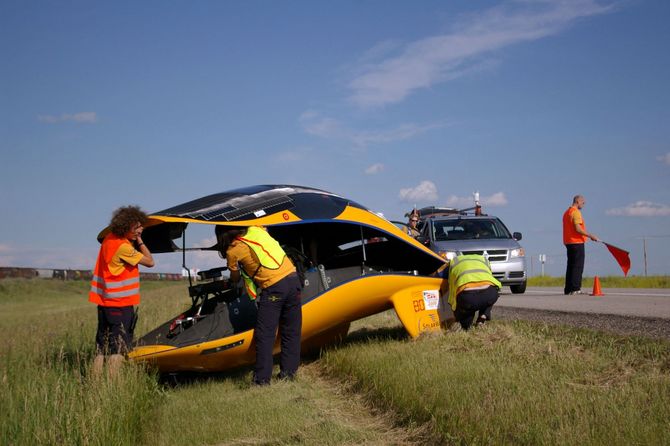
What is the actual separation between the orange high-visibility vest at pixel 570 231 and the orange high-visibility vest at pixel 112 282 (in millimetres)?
10981

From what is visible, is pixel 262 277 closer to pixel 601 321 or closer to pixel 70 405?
pixel 70 405

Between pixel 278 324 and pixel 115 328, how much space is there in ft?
5.96

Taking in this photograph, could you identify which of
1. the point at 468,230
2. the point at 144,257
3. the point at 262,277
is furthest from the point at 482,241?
the point at 144,257

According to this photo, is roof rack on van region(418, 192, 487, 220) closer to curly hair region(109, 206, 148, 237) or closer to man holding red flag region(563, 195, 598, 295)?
man holding red flag region(563, 195, 598, 295)

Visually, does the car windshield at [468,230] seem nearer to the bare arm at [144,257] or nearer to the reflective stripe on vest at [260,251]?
the reflective stripe on vest at [260,251]

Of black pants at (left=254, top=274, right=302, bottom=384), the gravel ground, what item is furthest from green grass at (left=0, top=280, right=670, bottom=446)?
the gravel ground

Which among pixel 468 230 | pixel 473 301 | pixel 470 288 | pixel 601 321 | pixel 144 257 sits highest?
pixel 468 230

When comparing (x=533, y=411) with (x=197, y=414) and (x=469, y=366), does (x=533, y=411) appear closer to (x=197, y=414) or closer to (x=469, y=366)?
(x=469, y=366)

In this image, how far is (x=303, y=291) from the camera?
9977mm

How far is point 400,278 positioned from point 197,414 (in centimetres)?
361

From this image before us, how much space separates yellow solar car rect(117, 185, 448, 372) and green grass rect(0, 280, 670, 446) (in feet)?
1.45

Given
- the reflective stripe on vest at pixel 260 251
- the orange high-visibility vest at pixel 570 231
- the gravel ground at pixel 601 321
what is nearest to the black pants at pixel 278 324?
the reflective stripe on vest at pixel 260 251

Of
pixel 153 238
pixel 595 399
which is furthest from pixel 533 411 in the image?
pixel 153 238

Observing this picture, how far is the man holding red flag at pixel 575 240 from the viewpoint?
1634 centimetres
